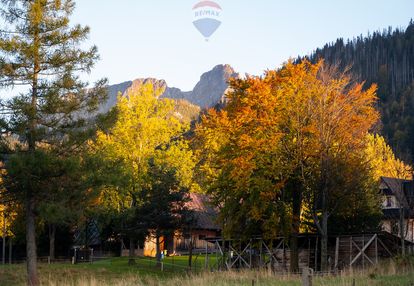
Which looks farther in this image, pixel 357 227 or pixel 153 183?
pixel 153 183

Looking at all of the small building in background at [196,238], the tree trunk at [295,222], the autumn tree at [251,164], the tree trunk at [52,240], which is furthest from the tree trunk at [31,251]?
the small building in background at [196,238]

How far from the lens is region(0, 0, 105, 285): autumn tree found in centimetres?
2758

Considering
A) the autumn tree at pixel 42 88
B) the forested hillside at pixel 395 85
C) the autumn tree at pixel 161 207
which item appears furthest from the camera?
the forested hillside at pixel 395 85

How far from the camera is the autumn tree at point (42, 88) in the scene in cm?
2758

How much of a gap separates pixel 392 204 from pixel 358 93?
29568 mm

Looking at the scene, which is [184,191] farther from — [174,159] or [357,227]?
[357,227]

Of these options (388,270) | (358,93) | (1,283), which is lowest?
(1,283)

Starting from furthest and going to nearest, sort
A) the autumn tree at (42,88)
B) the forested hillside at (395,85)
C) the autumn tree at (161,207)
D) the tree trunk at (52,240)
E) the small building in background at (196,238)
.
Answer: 1. the forested hillside at (395,85)
2. the small building in background at (196,238)
3. the tree trunk at (52,240)
4. the autumn tree at (161,207)
5. the autumn tree at (42,88)

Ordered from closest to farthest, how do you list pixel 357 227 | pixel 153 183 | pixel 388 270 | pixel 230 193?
1. pixel 388 270
2. pixel 230 193
3. pixel 357 227
4. pixel 153 183

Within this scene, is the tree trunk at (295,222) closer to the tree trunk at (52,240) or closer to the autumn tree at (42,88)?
the autumn tree at (42,88)

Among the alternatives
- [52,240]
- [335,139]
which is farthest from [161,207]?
[335,139]

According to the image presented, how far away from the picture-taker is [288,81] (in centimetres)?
3197

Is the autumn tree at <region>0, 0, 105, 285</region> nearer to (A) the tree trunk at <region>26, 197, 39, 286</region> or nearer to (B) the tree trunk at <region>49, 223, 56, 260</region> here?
(A) the tree trunk at <region>26, 197, 39, 286</region>

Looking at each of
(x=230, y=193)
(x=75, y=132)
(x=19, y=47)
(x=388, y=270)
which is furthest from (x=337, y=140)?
(x=19, y=47)
